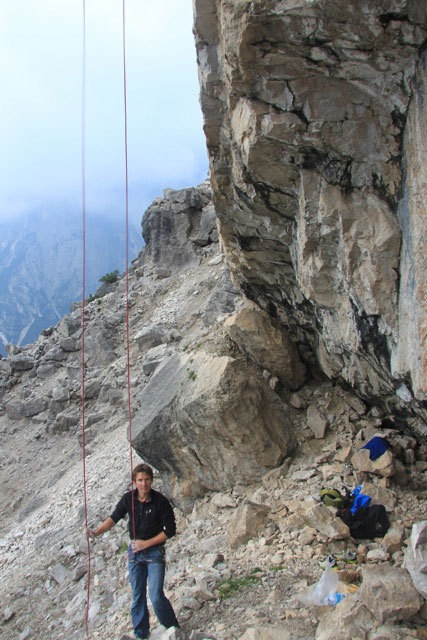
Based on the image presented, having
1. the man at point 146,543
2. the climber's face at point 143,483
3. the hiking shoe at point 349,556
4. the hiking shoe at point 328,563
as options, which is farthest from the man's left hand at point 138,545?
the hiking shoe at point 349,556

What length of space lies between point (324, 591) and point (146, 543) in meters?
2.24

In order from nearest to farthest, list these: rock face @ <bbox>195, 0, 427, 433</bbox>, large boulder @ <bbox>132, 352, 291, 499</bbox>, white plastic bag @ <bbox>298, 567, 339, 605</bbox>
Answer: rock face @ <bbox>195, 0, 427, 433</bbox>, white plastic bag @ <bbox>298, 567, 339, 605</bbox>, large boulder @ <bbox>132, 352, 291, 499</bbox>

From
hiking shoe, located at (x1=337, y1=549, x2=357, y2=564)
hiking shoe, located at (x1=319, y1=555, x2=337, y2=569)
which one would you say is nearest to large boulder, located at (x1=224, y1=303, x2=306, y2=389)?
hiking shoe, located at (x1=337, y1=549, x2=357, y2=564)

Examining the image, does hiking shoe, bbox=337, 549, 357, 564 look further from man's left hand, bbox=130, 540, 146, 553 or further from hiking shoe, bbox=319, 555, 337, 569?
man's left hand, bbox=130, 540, 146, 553

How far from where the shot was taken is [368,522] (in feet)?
22.6

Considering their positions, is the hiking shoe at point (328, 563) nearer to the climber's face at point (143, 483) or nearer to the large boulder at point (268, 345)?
the climber's face at point (143, 483)

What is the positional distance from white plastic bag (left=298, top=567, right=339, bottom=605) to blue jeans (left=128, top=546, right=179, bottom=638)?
64.1 inches

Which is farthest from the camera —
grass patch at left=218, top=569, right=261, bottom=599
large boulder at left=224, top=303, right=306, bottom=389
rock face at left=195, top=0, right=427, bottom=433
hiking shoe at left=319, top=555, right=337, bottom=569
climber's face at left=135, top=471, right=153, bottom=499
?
large boulder at left=224, top=303, right=306, bottom=389

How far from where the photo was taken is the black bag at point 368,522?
268 inches

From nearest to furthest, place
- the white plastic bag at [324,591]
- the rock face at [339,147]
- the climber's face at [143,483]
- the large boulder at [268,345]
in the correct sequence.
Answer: the rock face at [339,147] < the white plastic bag at [324,591] < the climber's face at [143,483] < the large boulder at [268,345]

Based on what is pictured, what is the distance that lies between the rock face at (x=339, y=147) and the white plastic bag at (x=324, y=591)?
2476mm

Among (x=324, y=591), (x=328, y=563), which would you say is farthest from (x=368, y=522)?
(x=324, y=591)

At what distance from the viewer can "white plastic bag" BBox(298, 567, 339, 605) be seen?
552 cm

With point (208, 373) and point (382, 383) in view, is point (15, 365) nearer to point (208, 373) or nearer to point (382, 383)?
point (208, 373)
